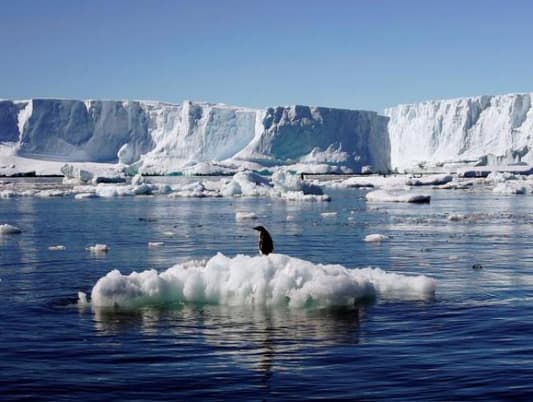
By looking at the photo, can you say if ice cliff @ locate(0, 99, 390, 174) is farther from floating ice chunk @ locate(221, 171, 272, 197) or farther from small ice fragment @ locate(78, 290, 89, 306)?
small ice fragment @ locate(78, 290, 89, 306)

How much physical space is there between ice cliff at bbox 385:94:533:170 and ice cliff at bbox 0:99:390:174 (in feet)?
50.1

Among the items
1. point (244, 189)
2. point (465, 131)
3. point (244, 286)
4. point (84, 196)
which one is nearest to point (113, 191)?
point (84, 196)

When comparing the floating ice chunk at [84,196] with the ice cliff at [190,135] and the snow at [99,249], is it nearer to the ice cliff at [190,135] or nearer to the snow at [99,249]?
the snow at [99,249]

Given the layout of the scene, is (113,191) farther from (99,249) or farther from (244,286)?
(244,286)

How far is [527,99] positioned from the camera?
11675 cm

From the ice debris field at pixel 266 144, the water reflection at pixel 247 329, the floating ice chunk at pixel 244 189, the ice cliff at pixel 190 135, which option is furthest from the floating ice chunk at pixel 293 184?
the ice cliff at pixel 190 135

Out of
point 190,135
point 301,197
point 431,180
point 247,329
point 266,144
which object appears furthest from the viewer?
point 190,135

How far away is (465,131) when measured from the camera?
399ft

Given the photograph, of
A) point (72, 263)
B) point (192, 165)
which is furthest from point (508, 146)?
point (72, 263)

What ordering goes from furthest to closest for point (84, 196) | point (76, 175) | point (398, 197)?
point (76, 175) → point (84, 196) → point (398, 197)

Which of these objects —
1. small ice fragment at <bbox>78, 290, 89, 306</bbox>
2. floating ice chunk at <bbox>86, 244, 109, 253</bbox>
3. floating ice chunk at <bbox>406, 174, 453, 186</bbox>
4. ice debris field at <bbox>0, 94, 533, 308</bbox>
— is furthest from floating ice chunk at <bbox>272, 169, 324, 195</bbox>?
small ice fragment at <bbox>78, 290, 89, 306</bbox>

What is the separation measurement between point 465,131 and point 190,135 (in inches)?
1470

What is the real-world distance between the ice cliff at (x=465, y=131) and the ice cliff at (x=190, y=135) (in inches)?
601

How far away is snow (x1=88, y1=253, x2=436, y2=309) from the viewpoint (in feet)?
40.4
